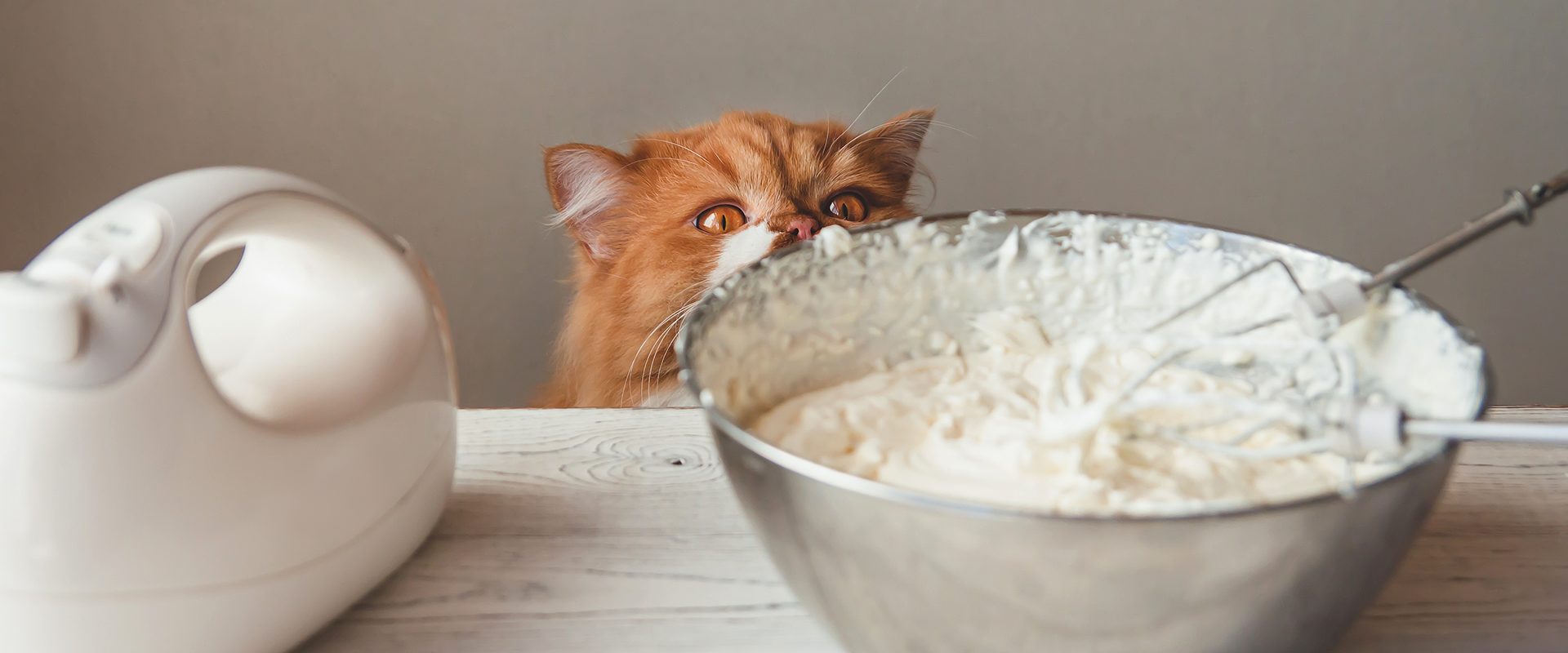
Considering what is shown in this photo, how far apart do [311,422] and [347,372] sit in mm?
48

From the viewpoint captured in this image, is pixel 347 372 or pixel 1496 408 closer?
pixel 347 372

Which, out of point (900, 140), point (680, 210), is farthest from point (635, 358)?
point (900, 140)

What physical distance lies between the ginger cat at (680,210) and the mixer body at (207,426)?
734 mm

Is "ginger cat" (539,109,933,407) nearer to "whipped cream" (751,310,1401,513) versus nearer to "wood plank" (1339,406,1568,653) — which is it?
"whipped cream" (751,310,1401,513)

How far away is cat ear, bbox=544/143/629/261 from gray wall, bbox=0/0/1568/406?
30.5 inches

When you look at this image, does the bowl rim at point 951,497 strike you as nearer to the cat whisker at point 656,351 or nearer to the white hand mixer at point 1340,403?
the white hand mixer at point 1340,403

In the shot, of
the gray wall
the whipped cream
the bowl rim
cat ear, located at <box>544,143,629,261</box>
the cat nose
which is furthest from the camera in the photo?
the gray wall

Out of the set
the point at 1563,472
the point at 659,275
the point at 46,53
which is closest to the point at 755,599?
the point at 1563,472

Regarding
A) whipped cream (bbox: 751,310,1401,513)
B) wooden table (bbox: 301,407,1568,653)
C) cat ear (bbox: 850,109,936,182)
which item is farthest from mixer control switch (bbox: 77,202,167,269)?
cat ear (bbox: 850,109,936,182)

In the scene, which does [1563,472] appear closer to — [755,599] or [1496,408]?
[1496,408]

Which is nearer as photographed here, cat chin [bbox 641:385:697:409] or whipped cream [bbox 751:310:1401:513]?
whipped cream [bbox 751:310:1401:513]

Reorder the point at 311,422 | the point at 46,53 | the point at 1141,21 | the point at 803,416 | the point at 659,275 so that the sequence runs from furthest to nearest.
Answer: the point at 1141,21, the point at 46,53, the point at 659,275, the point at 803,416, the point at 311,422

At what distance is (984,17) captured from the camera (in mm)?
2250

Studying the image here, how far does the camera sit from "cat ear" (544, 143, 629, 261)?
56.2 inches
